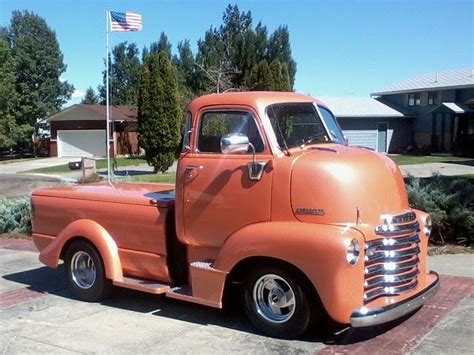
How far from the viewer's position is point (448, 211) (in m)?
8.57

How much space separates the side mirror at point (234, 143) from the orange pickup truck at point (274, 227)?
0.01 metres

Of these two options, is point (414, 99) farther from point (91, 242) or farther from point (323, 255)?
point (323, 255)

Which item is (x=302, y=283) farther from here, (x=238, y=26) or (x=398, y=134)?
(x=238, y=26)

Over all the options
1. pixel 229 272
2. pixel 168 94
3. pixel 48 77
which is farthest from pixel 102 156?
pixel 229 272

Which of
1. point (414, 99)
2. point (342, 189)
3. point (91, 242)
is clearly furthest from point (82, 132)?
point (342, 189)

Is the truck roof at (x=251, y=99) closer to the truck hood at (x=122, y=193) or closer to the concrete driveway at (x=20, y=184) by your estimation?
the truck hood at (x=122, y=193)

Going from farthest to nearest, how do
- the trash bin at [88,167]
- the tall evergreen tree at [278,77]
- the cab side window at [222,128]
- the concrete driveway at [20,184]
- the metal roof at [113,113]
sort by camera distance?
1. the metal roof at [113,113]
2. the tall evergreen tree at [278,77]
3. the trash bin at [88,167]
4. the concrete driveway at [20,184]
5. the cab side window at [222,128]

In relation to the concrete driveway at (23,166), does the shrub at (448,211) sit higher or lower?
higher

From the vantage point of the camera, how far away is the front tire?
4695mm

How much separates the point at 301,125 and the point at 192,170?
1113 millimetres

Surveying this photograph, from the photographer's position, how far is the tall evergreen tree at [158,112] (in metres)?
25.3

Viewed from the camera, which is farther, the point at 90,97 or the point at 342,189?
the point at 90,97

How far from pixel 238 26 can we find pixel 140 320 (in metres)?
52.0

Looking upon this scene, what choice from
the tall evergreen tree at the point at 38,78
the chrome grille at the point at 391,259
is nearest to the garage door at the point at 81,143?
the tall evergreen tree at the point at 38,78
